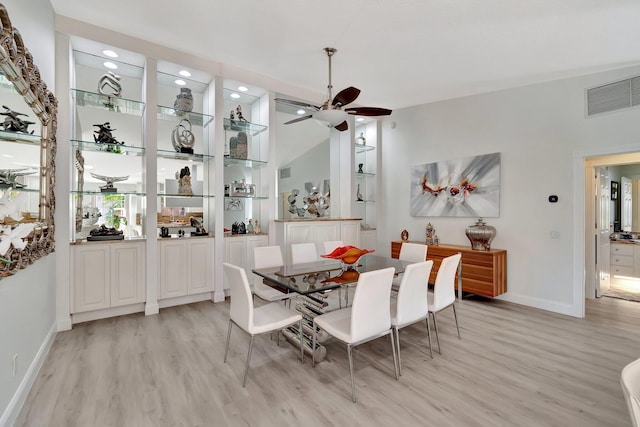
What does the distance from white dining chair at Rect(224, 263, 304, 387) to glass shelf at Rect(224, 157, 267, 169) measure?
256 centimetres

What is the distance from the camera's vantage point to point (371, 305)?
2.19 m

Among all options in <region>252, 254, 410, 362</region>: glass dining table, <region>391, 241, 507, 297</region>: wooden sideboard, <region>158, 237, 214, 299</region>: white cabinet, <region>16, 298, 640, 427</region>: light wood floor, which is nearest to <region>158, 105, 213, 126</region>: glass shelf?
<region>158, 237, 214, 299</region>: white cabinet

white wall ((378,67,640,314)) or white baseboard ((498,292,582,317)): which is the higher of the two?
white wall ((378,67,640,314))

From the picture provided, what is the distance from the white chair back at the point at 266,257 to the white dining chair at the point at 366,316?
1.28 metres

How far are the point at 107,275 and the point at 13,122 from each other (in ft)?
6.96

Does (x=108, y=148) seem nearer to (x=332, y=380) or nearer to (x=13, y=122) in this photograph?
(x=13, y=122)

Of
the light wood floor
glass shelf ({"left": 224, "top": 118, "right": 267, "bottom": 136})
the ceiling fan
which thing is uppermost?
glass shelf ({"left": 224, "top": 118, "right": 267, "bottom": 136})

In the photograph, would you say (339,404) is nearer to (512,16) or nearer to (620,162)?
(512,16)

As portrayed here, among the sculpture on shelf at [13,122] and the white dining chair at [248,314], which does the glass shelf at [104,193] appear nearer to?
the sculpture on shelf at [13,122]

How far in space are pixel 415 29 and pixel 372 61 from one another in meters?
0.81

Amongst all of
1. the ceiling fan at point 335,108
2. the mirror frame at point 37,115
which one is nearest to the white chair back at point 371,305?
the ceiling fan at point 335,108

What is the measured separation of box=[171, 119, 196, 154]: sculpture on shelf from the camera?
13.8 feet

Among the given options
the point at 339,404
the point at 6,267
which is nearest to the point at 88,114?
the point at 6,267

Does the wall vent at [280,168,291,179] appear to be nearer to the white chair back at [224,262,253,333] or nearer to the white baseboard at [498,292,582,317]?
the white chair back at [224,262,253,333]
